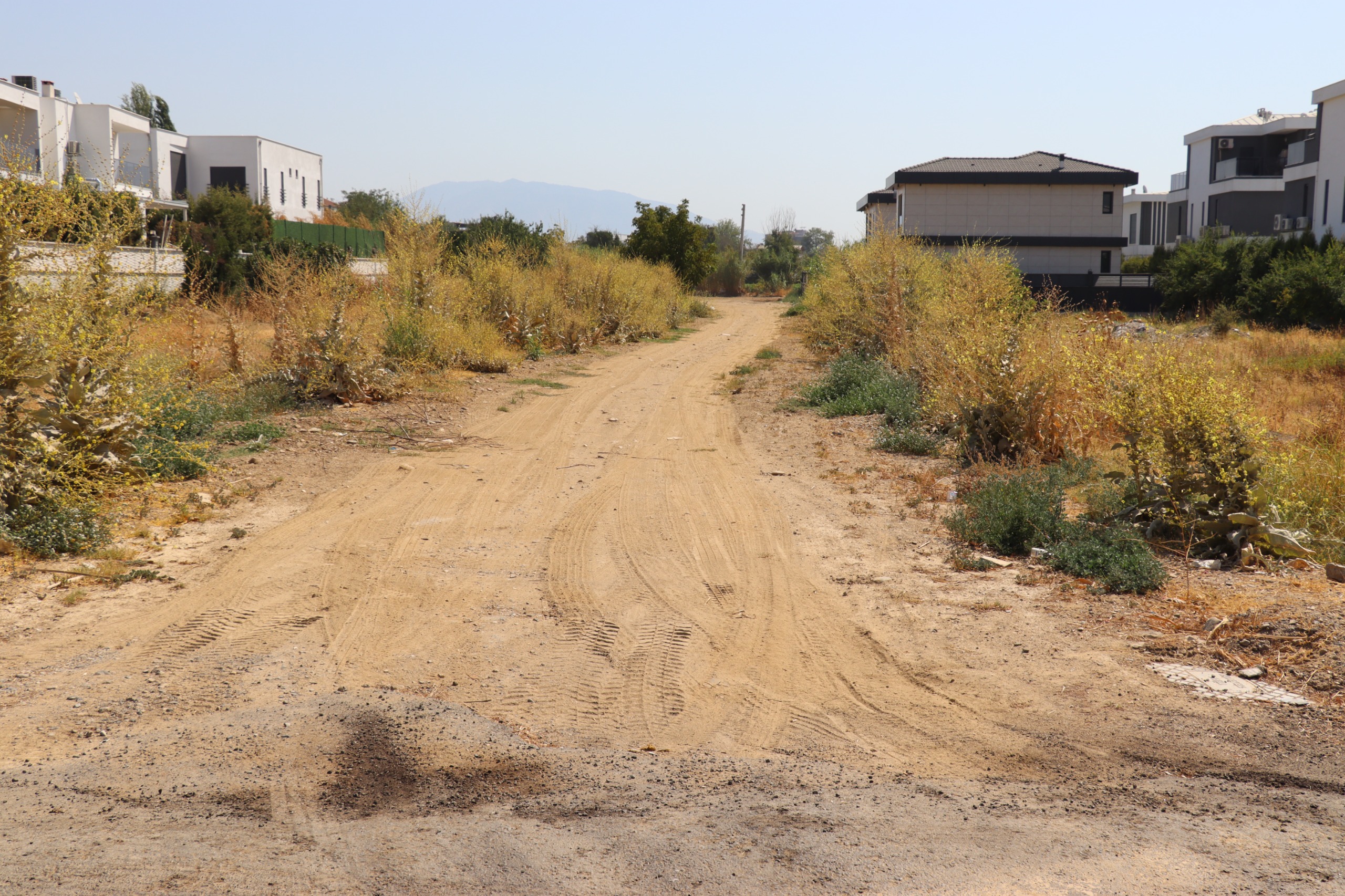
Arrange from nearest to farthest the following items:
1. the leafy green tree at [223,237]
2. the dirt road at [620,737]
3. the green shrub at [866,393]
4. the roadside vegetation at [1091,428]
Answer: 1. the dirt road at [620,737]
2. the roadside vegetation at [1091,428]
3. the green shrub at [866,393]
4. the leafy green tree at [223,237]

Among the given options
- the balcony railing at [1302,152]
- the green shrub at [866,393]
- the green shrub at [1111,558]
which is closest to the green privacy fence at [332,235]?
the green shrub at [866,393]

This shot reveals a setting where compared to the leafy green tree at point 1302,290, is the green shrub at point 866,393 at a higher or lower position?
lower

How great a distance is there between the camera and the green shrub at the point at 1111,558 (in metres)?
6.43

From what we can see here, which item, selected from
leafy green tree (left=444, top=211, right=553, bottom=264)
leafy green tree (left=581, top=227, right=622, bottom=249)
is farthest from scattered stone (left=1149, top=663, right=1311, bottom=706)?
leafy green tree (left=581, top=227, right=622, bottom=249)

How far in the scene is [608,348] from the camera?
24547mm

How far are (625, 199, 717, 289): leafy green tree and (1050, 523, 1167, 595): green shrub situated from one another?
33815 millimetres

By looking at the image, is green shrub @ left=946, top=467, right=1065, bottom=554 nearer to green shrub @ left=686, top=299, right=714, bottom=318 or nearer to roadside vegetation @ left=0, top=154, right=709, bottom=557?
roadside vegetation @ left=0, top=154, right=709, bottom=557

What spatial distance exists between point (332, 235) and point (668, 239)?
13.7m

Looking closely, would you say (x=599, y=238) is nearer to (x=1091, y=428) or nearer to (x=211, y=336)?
(x=211, y=336)

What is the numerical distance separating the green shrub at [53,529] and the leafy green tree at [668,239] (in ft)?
112

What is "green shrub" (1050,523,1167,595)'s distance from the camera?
6426 millimetres

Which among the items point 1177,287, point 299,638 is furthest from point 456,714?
point 1177,287

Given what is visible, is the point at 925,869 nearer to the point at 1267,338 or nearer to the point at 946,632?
the point at 946,632

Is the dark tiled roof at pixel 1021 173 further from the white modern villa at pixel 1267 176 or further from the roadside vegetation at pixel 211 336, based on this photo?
the roadside vegetation at pixel 211 336
